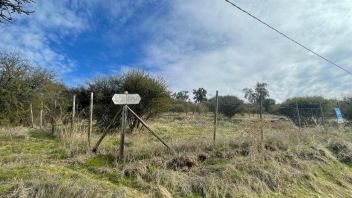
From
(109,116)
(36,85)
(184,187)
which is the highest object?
(36,85)

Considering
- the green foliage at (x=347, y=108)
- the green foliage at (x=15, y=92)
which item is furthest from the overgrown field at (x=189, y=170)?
the green foliage at (x=347, y=108)

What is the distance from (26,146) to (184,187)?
6833mm

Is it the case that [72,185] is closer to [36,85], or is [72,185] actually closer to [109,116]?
[109,116]

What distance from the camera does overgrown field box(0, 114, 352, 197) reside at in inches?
217

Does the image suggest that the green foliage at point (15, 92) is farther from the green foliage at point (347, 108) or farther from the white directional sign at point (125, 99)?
the green foliage at point (347, 108)

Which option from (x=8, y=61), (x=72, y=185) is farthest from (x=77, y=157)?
(x=8, y=61)

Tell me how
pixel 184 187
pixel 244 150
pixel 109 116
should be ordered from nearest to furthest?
pixel 184 187, pixel 244 150, pixel 109 116

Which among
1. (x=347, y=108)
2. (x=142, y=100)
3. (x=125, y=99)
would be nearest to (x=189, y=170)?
(x=125, y=99)

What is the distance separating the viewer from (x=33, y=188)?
16.1ft

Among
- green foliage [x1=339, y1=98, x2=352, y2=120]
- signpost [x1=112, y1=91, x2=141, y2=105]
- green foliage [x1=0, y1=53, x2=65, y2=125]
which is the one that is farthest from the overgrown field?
green foliage [x1=339, y1=98, x2=352, y2=120]

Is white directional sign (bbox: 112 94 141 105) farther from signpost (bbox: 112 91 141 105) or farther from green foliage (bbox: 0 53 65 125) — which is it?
green foliage (bbox: 0 53 65 125)

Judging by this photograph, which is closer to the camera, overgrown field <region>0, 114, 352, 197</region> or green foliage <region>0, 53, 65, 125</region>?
overgrown field <region>0, 114, 352, 197</region>

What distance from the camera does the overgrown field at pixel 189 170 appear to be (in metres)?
5.51

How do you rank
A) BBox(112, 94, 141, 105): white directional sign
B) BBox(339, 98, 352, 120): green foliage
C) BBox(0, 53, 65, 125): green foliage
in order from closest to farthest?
BBox(112, 94, 141, 105): white directional sign
BBox(0, 53, 65, 125): green foliage
BBox(339, 98, 352, 120): green foliage
